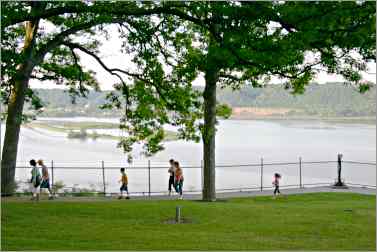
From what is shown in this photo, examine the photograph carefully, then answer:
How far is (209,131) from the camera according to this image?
23.5 metres

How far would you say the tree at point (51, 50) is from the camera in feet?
52.7

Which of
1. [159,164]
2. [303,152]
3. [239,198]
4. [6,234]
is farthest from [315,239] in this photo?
[303,152]

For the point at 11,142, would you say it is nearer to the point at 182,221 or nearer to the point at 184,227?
the point at 182,221

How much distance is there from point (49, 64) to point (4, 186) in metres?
5.19

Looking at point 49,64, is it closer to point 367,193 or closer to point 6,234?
point 6,234

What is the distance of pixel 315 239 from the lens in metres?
13.4

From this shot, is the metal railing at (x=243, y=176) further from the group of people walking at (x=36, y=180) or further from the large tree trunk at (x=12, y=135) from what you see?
the large tree trunk at (x=12, y=135)

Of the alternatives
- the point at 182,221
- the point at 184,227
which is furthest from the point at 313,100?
the point at 184,227

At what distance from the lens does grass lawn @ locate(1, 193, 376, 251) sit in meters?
12.2

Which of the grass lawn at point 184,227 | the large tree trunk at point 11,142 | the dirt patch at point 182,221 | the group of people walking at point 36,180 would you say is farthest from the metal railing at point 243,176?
the dirt patch at point 182,221

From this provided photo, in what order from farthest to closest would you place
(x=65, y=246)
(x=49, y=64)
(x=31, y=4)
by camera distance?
(x=49, y=64)
(x=31, y=4)
(x=65, y=246)

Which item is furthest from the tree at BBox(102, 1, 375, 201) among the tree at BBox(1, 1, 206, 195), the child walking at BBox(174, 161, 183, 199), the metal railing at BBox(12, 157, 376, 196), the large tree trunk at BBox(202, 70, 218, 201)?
the metal railing at BBox(12, 157, 376, 196)

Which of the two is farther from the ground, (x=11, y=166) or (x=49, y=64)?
(x=49, y=64)

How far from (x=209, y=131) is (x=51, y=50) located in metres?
6.42
